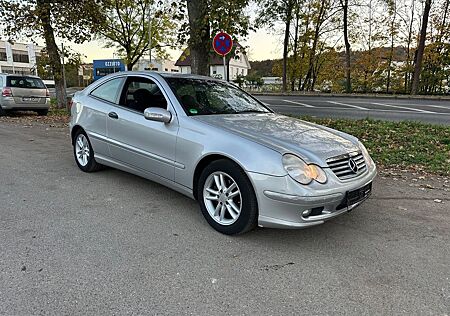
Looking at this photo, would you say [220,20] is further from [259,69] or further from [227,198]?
[259,69]

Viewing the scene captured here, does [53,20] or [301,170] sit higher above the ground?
[53,20]

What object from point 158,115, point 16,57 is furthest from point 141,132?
point 16,57

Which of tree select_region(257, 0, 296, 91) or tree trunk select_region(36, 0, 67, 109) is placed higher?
tree select_region(257, 0, 296, 91)

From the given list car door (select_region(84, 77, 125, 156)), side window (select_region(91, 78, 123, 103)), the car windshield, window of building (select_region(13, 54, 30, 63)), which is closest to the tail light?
car door (select_region(84, 77, 125, 156))

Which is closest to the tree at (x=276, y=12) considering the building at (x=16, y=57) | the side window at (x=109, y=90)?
the side window at (x=109, y=90)

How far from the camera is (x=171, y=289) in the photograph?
2.53 meters

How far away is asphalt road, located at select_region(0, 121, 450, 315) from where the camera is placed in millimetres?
2389

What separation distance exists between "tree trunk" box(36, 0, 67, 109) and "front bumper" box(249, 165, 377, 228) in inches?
514

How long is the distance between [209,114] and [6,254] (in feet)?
7.63

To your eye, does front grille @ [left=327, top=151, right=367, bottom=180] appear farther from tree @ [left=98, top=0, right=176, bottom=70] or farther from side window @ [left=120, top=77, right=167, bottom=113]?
tree @ [left=98, top=0, right=176, bottom=70]

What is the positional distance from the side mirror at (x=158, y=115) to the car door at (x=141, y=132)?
0.21 feet

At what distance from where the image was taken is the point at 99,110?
4867mm

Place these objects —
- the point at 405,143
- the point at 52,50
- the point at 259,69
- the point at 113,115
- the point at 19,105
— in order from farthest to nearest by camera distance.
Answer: the point at 259,69 < the point at 52,50 < the point at 19,105 < the point at 405,143 < the point at 113,115

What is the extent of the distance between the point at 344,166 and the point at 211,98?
73.5 inches
